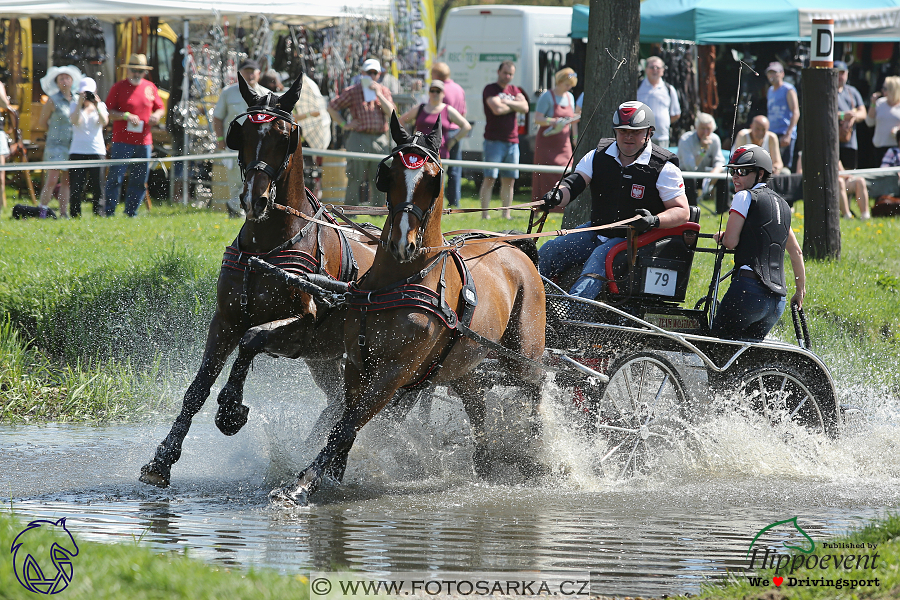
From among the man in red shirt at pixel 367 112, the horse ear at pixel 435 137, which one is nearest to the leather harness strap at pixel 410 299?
the horse ear at pixel 435 137

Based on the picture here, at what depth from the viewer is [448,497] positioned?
6.04 metres

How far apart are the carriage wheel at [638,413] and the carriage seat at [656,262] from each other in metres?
0.42

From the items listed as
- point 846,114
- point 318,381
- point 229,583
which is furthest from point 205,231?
point 846,114

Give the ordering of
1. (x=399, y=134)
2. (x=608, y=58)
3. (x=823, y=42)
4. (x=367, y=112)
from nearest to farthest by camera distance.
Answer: (x=399, y=134) → (x=608, y=58) → (x=823, y=42) → (x=367, y=112)

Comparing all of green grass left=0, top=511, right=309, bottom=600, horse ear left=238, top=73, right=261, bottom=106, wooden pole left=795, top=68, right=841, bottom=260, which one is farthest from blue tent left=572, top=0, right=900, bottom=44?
green grass left=0, top=511, right=309, bottom=600

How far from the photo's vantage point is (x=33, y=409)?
7883mm

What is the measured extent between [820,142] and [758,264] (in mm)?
3976

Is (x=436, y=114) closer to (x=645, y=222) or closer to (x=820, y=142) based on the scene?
(x=820, y=142)

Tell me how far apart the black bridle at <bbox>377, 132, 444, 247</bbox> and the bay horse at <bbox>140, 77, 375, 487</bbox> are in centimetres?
63

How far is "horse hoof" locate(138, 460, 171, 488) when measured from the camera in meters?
5.73

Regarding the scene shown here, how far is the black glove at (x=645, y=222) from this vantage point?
655cm

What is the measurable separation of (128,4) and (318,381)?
935 cm

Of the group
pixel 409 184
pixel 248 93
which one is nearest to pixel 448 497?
pixel 409 184

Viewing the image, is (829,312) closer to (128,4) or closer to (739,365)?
(739,365)
